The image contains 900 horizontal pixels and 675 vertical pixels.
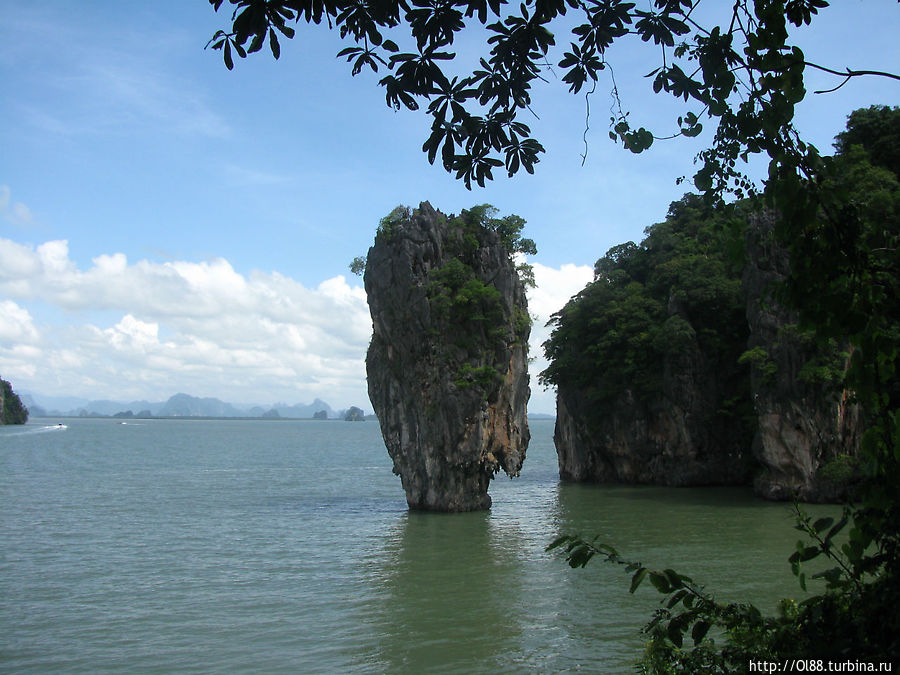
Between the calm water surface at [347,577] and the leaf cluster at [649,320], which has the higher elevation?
the leaf cluster at [649,320]

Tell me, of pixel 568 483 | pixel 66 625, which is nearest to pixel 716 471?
pixel 568 483

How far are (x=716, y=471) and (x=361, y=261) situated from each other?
2079 centimetres

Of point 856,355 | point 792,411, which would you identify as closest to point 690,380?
point 792,411

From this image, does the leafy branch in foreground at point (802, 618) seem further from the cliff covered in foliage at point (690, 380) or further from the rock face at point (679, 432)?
the rock face at point (679, 432)

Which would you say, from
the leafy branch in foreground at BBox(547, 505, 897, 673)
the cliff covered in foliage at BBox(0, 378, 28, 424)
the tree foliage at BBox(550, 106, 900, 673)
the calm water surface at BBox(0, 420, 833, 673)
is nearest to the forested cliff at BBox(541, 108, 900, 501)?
the calm water surface at BBox(0, 420, 833, 673)

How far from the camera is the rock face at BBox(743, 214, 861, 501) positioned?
28.0 meters

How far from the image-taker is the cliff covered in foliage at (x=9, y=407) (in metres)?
131

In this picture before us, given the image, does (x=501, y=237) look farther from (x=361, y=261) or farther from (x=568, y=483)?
(x=568, y=483)

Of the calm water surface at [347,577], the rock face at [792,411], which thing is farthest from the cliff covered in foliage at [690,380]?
the calm water surface at [347,577]

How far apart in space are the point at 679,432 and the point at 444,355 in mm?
15181

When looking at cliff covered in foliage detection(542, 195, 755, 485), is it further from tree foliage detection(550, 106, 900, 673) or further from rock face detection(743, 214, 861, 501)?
tree foliage detection(550, 106, 900, 673)

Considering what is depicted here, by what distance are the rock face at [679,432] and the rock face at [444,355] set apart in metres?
10.9

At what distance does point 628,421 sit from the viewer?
124 feet

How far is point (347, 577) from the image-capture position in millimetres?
18266
